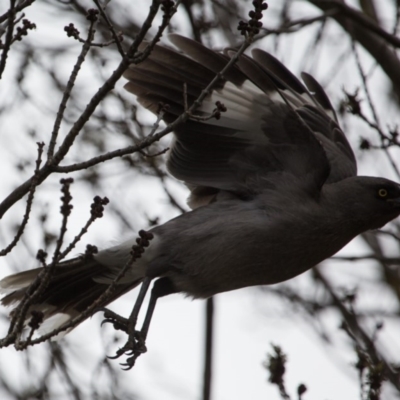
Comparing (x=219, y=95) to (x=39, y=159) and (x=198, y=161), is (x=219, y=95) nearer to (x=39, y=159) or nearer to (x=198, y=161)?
(x=198, y=161)

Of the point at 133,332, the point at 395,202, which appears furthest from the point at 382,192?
the point at 133,332

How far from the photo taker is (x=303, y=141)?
5.27 m

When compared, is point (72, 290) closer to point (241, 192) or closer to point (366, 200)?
point (241, 192)

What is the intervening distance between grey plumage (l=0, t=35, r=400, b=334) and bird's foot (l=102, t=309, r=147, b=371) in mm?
478

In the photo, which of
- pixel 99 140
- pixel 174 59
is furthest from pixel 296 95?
pixel 99 140

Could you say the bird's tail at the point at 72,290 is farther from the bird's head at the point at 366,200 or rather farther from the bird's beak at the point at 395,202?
the bird's beak at the point at 395,202

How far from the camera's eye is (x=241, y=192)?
5570 mm

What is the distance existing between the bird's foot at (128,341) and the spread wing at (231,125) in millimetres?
1192

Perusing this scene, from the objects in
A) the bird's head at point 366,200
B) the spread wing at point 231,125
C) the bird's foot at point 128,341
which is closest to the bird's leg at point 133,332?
the bird's foot at point 128,341

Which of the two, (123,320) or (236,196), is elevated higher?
(236,196)

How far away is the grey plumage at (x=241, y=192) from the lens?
519 cm

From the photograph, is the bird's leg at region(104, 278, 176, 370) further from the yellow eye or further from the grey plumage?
the yellow eye

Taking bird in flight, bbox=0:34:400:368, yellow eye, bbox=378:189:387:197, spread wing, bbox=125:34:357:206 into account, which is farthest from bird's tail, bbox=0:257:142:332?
yellow eye, bbox=378:189:387:197

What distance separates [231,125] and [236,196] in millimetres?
514
